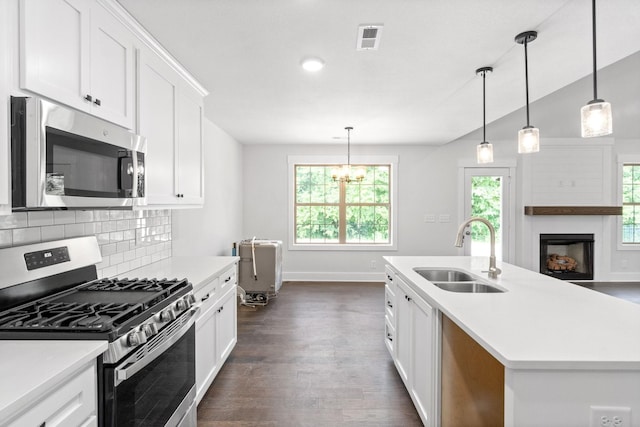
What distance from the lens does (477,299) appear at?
1.76m

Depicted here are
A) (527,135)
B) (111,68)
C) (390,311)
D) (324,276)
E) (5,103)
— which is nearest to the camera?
(5,103)

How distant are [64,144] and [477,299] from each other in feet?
6.54

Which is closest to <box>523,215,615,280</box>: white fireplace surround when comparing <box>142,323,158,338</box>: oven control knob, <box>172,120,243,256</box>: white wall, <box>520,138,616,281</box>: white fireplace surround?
<box>520,138,616,281</box>: white fireplace surround

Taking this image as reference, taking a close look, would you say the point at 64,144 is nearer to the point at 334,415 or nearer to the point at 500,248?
the point at 334,415

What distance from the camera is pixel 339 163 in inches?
239

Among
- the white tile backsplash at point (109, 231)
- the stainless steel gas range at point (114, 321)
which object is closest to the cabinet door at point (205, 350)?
the stainless steel gas range at point (114, 321)

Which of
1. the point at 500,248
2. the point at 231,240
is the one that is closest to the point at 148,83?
the point at 231,240

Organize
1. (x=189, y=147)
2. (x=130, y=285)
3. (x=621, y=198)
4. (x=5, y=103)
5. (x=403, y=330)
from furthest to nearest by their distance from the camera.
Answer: (x=621, y=198), (x=189, y=147), (x=403, y=330), (x=130, y=285), (x=5, y=103)

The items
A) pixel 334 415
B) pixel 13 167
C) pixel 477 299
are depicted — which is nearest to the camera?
pixel 13 167

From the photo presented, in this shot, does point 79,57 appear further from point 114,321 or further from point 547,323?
point 547,323

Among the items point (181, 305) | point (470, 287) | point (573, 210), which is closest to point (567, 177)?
point (573, 210)

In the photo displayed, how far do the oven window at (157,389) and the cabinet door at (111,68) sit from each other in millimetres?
1208

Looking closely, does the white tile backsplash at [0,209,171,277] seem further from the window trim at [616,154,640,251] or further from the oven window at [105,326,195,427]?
the window trim at [616,154,640,251]

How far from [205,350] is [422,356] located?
4.63 feet
